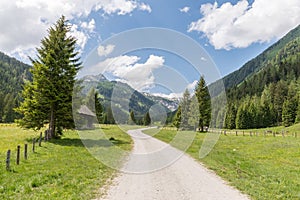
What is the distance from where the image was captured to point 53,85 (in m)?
24.9

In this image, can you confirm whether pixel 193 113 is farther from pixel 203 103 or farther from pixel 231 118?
pixel 231 118

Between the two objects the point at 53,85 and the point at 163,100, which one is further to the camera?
the point at 163,100

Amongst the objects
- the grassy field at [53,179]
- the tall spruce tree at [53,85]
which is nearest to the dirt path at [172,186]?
the grassy field at [53,179]

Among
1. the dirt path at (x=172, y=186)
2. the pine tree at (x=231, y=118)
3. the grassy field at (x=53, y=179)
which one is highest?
the pine tree at (x=231, y=118)

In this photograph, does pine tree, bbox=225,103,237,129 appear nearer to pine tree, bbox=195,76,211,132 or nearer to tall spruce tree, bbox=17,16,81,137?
pine tree, bbox=195,76,211,132

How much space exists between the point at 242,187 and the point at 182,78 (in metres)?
9.76

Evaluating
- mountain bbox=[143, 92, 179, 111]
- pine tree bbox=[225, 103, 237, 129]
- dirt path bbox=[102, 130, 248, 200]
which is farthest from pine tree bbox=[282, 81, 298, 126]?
dirt path bbox=[102, 130, 248, 200]

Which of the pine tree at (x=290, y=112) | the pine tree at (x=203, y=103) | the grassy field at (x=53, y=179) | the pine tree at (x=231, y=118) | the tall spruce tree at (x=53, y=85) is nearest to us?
the grassy field at (x=53, y=179)

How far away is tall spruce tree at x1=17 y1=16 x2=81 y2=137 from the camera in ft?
80.7

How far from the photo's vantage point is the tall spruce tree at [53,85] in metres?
24.6

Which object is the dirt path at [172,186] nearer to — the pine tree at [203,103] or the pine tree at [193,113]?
the pine tree at [203,103]

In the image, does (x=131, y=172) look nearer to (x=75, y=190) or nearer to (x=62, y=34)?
(x=75, y=190)

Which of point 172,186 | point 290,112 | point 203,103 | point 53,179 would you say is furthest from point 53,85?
point 290,112

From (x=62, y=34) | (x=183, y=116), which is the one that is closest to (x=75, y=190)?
(x=62, y=34)
